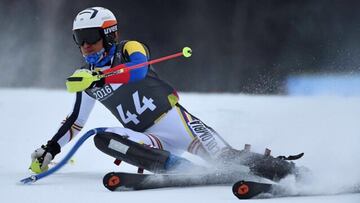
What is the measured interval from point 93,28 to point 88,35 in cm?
7

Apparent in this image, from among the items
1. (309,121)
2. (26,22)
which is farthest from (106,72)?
(26,22)

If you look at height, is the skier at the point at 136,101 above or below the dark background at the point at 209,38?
below

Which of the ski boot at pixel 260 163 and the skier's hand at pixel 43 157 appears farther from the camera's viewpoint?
the skier's hand at pixel 43 157

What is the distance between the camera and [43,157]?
611 centimetres

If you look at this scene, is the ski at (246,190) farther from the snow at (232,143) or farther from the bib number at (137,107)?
the bib number at (137,107)

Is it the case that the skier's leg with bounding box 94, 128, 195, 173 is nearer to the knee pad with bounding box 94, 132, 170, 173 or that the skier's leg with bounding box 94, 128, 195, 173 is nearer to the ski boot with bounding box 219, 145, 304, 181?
the knee pad with bounding box 94, 132, 170, 173

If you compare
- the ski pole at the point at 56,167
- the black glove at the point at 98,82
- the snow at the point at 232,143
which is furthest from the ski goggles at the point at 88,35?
the snow at the point at 232,143

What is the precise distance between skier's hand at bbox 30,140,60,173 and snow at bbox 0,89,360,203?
0.10 m

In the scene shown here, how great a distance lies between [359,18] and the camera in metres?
11.2

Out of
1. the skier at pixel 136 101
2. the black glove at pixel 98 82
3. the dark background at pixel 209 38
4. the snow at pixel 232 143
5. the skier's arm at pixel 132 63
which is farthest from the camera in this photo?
the dark background at pixel 209 38

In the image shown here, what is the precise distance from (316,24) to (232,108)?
6.80 ft

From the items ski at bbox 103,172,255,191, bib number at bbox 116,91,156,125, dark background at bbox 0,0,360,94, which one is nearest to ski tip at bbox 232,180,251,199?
ski at bbox 103,172,255,191

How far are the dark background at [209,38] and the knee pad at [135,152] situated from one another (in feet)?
19.5

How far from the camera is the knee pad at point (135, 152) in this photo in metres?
5.38
